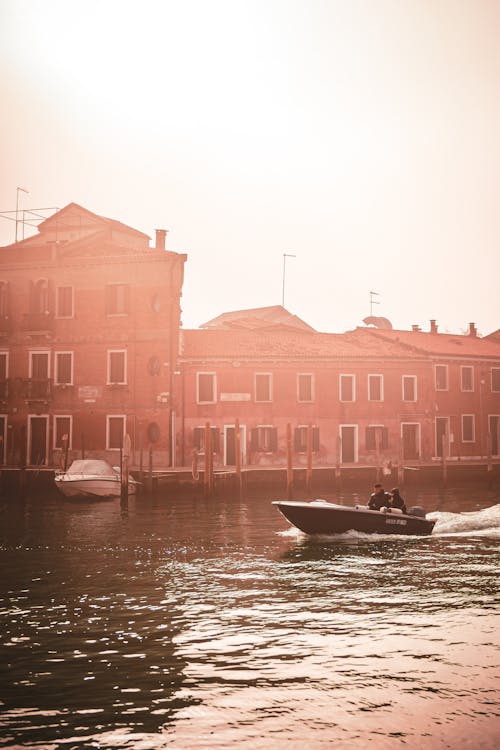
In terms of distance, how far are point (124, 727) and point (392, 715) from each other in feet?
9.60

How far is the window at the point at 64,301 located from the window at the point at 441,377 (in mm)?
19464

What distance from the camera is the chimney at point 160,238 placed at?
40.9 m

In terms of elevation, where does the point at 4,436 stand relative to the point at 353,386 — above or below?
below

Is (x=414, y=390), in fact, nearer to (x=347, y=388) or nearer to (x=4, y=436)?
(x=347, y=388)

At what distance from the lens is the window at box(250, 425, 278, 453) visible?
39.7 meters

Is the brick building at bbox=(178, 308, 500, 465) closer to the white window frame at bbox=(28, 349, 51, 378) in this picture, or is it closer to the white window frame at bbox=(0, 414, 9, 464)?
the white window frame at bbox=(28, 349, 51, 378)

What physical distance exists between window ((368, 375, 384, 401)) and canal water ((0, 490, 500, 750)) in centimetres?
1993

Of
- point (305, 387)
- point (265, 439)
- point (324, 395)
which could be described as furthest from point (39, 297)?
point (324, 395)

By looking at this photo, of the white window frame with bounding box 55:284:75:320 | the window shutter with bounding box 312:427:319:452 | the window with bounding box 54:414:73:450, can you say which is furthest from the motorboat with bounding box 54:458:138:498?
the window shutter with bounding box 312:427:319:452

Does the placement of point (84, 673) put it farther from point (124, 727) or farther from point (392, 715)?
point (392, 715)

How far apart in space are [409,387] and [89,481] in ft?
61.4

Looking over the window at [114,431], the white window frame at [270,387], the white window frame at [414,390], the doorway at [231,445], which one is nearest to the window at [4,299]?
the window at [114,431]

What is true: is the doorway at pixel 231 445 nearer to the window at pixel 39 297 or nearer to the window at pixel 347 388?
the window at pixel 347 388

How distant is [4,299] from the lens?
130 feet
